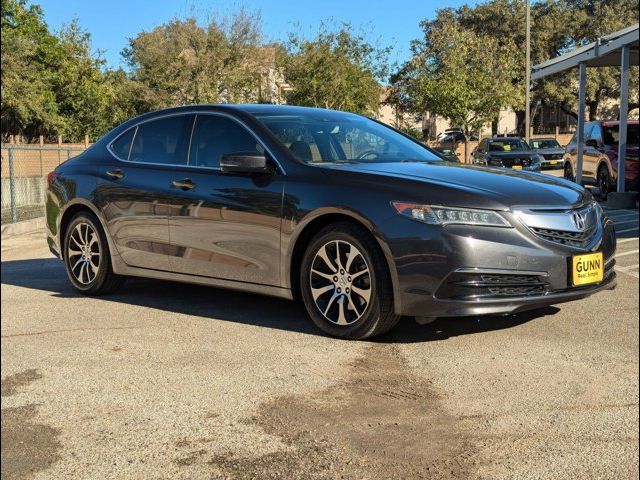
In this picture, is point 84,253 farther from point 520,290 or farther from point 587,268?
point 587,268

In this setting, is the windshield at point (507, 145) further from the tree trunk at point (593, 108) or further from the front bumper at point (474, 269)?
the front bumper at point (474, 269)

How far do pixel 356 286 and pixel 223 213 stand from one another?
1113 mm

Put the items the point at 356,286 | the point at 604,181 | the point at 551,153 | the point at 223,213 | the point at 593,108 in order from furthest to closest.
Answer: the point at 551,153
the point at 593,108
the point at 604,181
the point at 223,213
the point at 356,286

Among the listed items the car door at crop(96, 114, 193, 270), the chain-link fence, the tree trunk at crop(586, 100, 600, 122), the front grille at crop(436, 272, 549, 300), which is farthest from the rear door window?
the tree trunk at crop(586, 100, 600, 122)

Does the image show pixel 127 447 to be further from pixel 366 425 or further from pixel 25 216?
pixel 25 216

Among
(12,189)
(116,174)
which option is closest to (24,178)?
(12,189)

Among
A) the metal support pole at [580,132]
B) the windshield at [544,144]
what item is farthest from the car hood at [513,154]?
the windshield at [544,144]

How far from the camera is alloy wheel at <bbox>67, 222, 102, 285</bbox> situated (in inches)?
230

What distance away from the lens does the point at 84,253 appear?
5.94 metres

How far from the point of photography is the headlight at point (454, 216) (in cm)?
402

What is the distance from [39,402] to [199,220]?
6.52 ft

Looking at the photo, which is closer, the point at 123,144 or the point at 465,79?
the point at 123,144

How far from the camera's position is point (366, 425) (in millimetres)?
3098

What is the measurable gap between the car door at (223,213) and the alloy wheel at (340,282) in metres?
0.32
